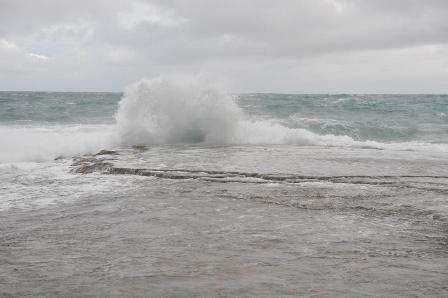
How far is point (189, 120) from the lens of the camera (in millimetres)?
15164

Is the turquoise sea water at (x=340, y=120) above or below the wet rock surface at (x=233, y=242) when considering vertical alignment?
above

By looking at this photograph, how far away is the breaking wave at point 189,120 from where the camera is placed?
14.6 meters

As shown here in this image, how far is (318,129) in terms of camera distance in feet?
73.7

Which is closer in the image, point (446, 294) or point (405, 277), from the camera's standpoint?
point (446, 294)

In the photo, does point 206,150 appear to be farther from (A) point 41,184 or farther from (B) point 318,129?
(B) point 318,129

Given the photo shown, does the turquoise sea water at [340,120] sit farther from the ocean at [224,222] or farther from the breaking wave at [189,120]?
the ocean at [224,222]

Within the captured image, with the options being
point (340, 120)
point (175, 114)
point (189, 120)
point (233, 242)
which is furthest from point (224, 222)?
point (340, 120)

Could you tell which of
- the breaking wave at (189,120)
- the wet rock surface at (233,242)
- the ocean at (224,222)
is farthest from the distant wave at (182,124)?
the wet rock surface at (233,242)

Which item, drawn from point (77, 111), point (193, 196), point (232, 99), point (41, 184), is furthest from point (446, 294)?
point (77, 111)

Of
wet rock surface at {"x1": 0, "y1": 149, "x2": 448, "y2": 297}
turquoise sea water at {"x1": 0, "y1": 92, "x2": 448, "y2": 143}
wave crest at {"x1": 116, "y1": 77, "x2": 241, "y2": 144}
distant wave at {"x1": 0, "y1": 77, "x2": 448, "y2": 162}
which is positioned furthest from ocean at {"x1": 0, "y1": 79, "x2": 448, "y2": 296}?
turquoise sea water at {"x1": 0, "y1": 92, "x2": 448, "y2": 143}

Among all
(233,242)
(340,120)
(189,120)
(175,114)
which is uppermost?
(175,114)

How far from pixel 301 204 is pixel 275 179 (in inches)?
70.4

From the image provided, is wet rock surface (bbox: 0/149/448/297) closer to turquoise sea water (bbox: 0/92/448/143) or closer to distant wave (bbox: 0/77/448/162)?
distant wave (bbox: 0/77/448/162)

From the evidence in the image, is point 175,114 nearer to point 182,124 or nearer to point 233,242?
point 182,124
